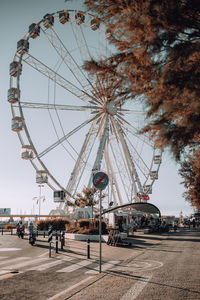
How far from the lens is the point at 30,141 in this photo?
25594mm

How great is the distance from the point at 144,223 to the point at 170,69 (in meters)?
39.5

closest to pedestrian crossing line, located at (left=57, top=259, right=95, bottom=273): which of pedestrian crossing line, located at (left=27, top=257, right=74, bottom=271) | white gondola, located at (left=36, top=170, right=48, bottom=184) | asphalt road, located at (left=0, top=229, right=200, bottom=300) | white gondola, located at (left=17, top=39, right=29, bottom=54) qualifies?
asphalt road, located at (left=0, top=229, right=200, bottom=300)

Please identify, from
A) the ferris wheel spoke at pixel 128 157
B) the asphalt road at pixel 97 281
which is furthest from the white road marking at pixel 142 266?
the ferris wheel spoke at pixel 128 157

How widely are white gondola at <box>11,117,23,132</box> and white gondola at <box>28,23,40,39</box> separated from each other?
27.3 ft

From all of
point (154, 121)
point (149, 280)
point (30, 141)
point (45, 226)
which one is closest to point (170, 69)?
point (154, 121)

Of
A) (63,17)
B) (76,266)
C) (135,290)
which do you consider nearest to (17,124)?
(63,17)

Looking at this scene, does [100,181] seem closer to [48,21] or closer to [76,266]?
[76,266]

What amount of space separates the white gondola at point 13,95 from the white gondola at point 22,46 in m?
3.67

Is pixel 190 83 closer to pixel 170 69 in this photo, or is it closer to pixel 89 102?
Result: pixel 170 69

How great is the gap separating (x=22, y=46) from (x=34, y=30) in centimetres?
222

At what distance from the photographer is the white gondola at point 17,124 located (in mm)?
26359

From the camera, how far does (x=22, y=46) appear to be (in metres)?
27.5

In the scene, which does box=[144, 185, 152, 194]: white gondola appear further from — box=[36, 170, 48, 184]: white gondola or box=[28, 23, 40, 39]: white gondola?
box=[28, 23, 40, 39]: white gondola

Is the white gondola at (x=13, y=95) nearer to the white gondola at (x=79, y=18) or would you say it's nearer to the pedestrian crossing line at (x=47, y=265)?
the white gondola at (x=79, y=18)
